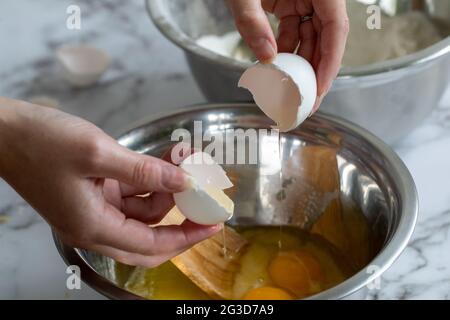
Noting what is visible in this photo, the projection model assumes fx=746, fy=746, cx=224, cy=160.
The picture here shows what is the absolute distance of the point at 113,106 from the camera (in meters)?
1.50

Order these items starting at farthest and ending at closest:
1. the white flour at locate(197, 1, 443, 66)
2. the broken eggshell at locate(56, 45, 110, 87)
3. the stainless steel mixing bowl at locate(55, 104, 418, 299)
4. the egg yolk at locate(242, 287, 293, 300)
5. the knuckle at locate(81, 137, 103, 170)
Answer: the broken eggshell at locate(56, 45, 110, 87) < the white flour at locate(197, 1, 443, 66) < the egg yolk at locate(242, 287, 293, 300) < the stainless steel mixing bowl at locate(55, 104, 418, 299) < the knuckle at locate(81, 137, 103, 170)

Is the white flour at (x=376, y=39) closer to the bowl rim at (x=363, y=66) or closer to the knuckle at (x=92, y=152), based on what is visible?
the bowl rim at (x=363, y=66)

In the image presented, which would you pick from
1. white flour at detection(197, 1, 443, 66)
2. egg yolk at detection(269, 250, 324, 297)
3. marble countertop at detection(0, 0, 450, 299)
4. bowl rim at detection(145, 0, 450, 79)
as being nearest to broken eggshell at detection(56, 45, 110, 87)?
marble countertop at detection(0, 0, 450, 299)

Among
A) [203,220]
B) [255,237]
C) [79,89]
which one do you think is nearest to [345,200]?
[255,237]

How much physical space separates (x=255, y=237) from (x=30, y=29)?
84 centimetres

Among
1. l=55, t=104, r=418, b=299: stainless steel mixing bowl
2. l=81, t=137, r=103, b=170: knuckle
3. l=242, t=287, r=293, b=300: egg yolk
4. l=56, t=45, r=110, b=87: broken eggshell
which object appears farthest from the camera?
l=56, t=45, r=110, b=87: broken eggshell

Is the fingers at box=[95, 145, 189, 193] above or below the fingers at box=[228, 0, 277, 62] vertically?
below

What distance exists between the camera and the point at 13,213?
130 centimetres

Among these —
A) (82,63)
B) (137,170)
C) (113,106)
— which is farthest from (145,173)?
(82,63)

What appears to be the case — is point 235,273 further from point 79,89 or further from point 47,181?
point 79,89

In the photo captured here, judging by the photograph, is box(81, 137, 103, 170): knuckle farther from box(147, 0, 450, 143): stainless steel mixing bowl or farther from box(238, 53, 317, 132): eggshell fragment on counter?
box(147, 0, 450, 143): stainless steel mixing bowl

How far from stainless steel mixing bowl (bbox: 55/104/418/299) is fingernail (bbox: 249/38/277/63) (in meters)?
0.23

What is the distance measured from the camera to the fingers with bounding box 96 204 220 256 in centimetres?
89

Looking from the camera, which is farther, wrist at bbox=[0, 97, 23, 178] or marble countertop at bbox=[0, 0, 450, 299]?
marble countertop at bbox=[0, 0, 450, 299]
